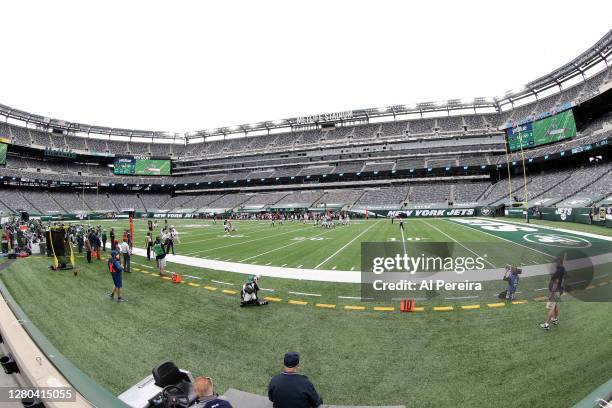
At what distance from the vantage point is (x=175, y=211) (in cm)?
7612

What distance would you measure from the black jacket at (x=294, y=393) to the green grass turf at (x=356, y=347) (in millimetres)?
1626

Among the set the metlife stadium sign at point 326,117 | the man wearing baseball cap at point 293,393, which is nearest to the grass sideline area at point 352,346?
the man wearing baseball cap at point 293,393

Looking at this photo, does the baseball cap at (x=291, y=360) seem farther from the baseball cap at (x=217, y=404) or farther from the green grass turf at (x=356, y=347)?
the green grass turf at (x=356, y=347)

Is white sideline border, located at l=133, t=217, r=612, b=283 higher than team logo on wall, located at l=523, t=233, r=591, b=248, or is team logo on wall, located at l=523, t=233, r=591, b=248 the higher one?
team logo on wall, located at l=523, t=233, r=591, b=248

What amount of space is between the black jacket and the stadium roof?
207 ft

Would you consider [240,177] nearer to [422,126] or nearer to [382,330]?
[422,126]

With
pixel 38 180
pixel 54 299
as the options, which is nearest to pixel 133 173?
pixel 38 180

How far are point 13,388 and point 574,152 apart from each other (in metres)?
59.1

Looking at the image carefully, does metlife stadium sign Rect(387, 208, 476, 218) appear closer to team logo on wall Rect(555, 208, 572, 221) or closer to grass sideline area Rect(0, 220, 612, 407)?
team logo on wall Rect(555, 208, 572, 221)

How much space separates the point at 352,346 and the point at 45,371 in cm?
516

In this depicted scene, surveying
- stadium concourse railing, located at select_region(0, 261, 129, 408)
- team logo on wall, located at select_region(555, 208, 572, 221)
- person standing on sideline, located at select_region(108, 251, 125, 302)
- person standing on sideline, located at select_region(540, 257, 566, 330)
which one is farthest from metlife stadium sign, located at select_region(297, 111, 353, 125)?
stadium concourse railing, located at select_region(0, 261, 129, 408)

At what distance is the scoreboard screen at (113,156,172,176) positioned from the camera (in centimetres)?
8600

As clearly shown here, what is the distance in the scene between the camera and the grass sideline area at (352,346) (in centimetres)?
474

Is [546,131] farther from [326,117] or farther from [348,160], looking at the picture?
[326,117]
